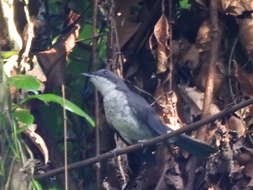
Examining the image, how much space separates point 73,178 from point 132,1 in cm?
146

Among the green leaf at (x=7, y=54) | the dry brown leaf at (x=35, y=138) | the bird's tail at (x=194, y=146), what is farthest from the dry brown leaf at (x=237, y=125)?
the green leaf at (x=7, y=54)

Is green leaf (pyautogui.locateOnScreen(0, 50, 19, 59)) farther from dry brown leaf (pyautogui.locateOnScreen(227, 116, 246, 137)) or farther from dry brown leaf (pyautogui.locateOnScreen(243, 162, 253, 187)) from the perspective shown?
dry brown leaf (pyautogui.locateOnScreen(243, 162, 253, 187))

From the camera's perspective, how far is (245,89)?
4.56 m

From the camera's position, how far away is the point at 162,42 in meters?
4.66

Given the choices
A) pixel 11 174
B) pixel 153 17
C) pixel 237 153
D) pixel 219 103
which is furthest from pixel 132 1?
pixel 11 174

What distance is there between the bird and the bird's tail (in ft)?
0.52

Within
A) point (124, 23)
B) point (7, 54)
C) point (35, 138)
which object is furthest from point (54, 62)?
point (124, 23)

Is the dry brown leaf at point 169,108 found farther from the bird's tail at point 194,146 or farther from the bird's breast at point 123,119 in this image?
the bird's breast at point 123,119

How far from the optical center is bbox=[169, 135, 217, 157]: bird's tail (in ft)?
14.0

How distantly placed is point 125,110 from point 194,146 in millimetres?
996

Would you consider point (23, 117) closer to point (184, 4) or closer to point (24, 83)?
point (24, 83)

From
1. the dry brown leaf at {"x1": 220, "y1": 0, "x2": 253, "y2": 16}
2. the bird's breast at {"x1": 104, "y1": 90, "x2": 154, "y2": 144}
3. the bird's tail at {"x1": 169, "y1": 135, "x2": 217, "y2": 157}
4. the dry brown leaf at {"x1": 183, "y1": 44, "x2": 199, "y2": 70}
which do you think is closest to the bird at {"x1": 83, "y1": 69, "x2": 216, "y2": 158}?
the bird's breast at {"x1": 104, "y1": 90, "x2": 154, "y2": 144}

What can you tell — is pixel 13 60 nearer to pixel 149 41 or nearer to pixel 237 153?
pixel 149 41

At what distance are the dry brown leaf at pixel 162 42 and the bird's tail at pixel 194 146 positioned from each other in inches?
21.2
